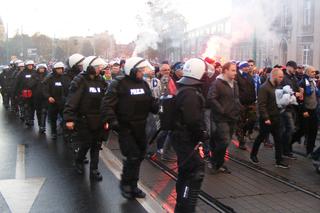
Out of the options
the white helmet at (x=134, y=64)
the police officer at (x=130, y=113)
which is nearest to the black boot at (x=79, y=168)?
the police officer at (x=130, y=113)

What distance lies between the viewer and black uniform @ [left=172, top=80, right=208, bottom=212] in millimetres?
4816

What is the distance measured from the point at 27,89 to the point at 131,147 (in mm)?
7834

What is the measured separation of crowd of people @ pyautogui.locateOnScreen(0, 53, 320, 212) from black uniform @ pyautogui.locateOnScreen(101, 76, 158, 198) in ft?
0.04

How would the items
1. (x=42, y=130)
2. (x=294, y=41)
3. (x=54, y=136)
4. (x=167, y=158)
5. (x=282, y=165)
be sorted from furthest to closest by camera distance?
1. (x=294, y=41)
2. (x=42, y=130)
3. (x=54, y=136)
4. (x=167, y=158)
5. (x=282, y=165)

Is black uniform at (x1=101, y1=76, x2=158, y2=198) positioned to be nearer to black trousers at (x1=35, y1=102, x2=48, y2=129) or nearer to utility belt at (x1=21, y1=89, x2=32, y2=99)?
black trousers at (x1=35, y1=102, x2=48, y2=129)

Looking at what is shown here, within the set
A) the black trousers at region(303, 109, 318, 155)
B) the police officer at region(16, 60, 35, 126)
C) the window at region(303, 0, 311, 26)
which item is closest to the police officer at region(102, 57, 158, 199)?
the black trousers at region(303, 109, 318, 155)

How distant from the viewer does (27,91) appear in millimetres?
12914

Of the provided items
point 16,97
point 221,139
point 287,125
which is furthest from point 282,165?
point 16,97

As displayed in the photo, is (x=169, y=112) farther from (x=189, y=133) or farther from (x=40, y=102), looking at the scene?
(x=40, y=102)

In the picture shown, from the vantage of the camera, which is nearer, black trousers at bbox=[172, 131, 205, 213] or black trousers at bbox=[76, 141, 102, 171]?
black trousers at bbox=[172, 131, 205, 213]

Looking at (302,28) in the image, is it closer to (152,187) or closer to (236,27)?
(236,27)

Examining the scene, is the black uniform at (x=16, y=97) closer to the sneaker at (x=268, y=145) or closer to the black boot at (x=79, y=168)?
the black boot at (x=79, y=168)

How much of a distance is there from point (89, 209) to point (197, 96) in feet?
6.54

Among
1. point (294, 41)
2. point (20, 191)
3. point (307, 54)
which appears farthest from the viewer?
point (307, 54)
